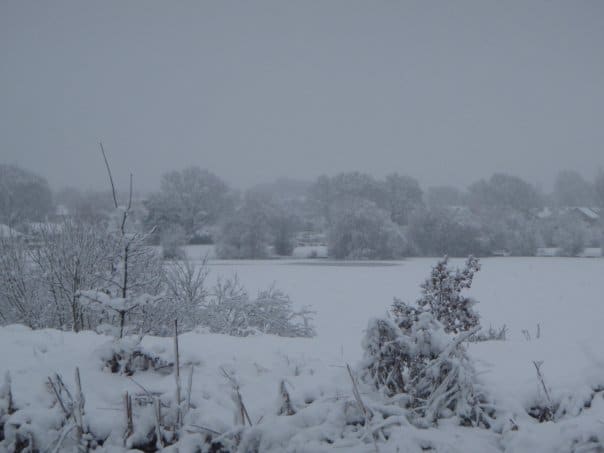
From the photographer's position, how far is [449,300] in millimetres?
5297

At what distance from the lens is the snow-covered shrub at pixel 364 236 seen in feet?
127

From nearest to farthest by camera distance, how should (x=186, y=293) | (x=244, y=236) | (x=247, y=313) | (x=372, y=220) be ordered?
(x=186, y=293)
(x=247, y=313)
(x=372, y=220)
(x=244, y=236)

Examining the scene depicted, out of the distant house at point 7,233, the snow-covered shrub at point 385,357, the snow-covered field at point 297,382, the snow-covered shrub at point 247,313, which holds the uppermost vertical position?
the distant house at point 7,233

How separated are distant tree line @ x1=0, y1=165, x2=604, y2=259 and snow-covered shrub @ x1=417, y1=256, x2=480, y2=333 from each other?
83.9 feet

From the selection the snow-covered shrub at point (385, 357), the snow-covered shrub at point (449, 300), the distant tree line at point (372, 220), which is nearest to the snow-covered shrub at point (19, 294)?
the snow-covered shrub at point (449, 300)

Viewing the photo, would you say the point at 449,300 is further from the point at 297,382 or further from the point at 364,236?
the point at 364,236

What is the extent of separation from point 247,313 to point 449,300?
6.00m

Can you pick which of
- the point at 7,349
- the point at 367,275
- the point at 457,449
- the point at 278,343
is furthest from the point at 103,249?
the point at 367,275

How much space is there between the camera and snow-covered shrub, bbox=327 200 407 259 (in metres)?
38.6

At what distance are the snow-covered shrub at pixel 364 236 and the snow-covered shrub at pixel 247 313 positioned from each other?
28.1m

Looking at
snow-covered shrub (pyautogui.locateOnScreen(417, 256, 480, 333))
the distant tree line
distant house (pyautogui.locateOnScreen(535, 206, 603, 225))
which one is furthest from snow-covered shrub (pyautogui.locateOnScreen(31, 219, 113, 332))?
distant house (pyautogui.locateOnScreen(535, 206, 603, 225))

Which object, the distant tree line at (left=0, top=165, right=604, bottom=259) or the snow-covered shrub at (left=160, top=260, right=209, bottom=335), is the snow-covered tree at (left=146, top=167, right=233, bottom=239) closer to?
the distant tree line at (left=0, top=165, right=604, bottom=259)

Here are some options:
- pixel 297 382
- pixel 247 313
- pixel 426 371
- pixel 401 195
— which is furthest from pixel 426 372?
pixel 401 195

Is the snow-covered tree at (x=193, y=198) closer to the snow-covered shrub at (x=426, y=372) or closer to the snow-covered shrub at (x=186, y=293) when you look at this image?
the snow-covered shrub at (x=186, y=293)
